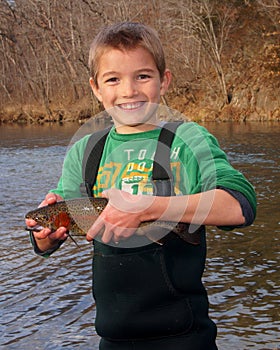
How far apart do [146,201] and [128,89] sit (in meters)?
0.58

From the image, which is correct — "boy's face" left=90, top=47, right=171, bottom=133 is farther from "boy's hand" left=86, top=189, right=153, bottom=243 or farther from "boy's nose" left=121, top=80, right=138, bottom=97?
"boy's hand" left=86, top=189, right=153, bottom=243

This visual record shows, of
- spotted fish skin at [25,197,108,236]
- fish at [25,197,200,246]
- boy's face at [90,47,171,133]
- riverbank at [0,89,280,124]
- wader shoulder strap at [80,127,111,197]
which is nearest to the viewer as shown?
fish at [25,197,200,246]

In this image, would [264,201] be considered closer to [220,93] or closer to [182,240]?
[182,240]

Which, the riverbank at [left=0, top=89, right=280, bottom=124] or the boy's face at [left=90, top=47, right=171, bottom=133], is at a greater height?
the boy's face at [left=90, top=47, right=171, bottom=133]

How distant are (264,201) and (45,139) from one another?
1827cm

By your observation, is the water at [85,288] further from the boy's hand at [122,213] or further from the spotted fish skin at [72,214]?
the boy's hand at [122,213]

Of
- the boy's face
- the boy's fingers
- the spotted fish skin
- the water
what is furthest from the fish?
the water

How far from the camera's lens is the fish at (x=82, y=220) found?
2.32m

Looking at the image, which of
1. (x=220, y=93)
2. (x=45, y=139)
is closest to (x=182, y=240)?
(x=45, y=139)

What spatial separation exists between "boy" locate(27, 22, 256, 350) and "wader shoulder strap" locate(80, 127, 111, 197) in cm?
2

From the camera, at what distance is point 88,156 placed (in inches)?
107

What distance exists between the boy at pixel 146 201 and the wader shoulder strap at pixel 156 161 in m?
0.01

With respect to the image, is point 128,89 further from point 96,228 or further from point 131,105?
point 96,228

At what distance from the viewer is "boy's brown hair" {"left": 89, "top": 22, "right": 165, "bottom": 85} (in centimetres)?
257
